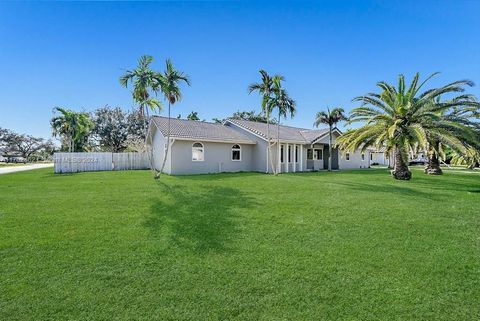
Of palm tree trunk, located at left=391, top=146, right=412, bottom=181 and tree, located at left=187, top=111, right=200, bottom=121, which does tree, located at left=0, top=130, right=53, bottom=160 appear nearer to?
tree, located at left=187, top=111, right=200, bottom=121

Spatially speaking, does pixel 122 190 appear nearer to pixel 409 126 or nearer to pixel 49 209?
pixel 49 209

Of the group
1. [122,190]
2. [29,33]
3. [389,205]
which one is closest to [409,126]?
[389,205]

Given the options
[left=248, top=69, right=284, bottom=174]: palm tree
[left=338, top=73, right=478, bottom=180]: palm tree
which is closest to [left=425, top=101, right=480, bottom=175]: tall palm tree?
[left=338, top=73, right=478, bottom=180]: palm tree

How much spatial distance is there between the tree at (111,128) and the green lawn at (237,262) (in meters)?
39.0

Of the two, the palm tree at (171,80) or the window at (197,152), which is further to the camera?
the window at (197,152)

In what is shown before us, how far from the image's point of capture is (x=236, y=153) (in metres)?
23.5

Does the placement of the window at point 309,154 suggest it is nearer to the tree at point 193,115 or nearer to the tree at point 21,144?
the tree at point 193,115

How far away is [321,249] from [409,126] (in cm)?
1296

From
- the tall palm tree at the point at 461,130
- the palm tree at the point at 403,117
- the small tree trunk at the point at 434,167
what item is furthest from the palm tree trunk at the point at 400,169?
the small tree trunk at the point at 434,167

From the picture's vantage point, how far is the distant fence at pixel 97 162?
2320 centimetres

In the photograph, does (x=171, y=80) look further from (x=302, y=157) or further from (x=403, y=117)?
(x=302, y=157)

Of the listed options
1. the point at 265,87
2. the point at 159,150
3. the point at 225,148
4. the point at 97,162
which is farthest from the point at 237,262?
the point at 97,162

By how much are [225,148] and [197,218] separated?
15444mm

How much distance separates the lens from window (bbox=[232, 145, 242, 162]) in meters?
23.2
